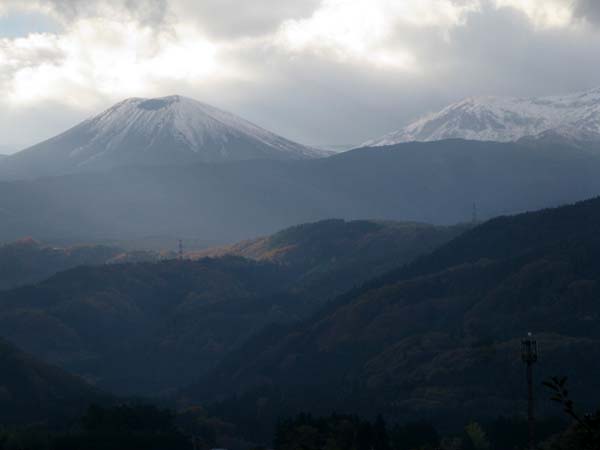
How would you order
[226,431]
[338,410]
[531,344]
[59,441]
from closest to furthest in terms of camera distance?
[531,344]
[59,441]
[226,431]
[338,410]

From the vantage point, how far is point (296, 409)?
17875 centimetres

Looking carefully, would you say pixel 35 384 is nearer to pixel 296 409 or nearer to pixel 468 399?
pixel 296 409

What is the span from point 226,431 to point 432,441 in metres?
50.7

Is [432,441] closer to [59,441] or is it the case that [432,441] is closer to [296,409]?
[59,441]

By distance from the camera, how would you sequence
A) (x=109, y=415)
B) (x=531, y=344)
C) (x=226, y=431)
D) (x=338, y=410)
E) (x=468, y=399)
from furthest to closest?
1. (x=468, y=399)
2. (x=338, y=410)
3. (x=226, y=431)
4. (x=109, y=415)
5. (x=531, y=344)

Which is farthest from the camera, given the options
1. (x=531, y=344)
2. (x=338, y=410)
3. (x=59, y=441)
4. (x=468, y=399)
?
(x=468, y=399)

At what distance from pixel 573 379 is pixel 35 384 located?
92.5 m

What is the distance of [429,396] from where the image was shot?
196 metres

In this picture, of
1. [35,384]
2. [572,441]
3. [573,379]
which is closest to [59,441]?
[572,441]

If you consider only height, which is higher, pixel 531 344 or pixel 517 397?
pixel 531 344

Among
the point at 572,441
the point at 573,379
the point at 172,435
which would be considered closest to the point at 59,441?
the point at 172,435

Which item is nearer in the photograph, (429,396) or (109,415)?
(109,415)

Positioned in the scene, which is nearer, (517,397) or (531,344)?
(531,344)

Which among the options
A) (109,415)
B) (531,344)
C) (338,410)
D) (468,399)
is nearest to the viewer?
(531,344)
